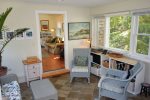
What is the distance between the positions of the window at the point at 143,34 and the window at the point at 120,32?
34 centimetres

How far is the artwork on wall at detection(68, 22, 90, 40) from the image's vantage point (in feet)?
15.8

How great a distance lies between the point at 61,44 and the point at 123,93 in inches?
188

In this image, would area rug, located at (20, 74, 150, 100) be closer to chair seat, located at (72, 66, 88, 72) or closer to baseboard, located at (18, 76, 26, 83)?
baseboard, located at (18, 76, 26, 83)

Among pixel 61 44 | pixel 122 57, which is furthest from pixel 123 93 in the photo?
pixel 61 44

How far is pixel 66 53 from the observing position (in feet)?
16.0

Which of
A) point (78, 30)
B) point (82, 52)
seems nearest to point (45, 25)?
point (78, 30)

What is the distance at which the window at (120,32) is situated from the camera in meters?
3.93

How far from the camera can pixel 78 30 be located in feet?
16.2

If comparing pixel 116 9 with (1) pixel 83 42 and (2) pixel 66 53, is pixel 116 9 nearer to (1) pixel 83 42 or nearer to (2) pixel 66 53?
(1) pixel 83 42

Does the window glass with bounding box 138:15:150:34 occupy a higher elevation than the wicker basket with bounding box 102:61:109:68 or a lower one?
higher

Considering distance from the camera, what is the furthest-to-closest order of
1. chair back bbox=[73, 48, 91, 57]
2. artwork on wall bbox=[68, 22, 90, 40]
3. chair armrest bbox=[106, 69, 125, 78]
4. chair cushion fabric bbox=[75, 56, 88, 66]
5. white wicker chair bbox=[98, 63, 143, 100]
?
1. artwork on wall bbox=[68, 22, 90, 40]
2. chair back bbox=[73, 48, 91, 57]
3. chair cushion fabric bbox=[75, 56, 88, 66]
4. chair armrest bbox=[106, 69, 125, 78]
5. white wicker chair bbox=[98, 63, 143, 100]

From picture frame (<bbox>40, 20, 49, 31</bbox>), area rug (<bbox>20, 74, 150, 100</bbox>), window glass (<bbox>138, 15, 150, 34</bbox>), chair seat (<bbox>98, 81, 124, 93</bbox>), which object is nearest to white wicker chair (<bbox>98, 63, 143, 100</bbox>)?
chair seat (<bbox>98, 81, 124, 93</bbox>)

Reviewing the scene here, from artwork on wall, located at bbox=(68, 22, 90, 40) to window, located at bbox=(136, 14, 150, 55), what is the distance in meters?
1.96

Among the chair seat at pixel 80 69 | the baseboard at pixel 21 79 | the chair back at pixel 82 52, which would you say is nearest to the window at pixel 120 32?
the chair back at pixel 82 52
